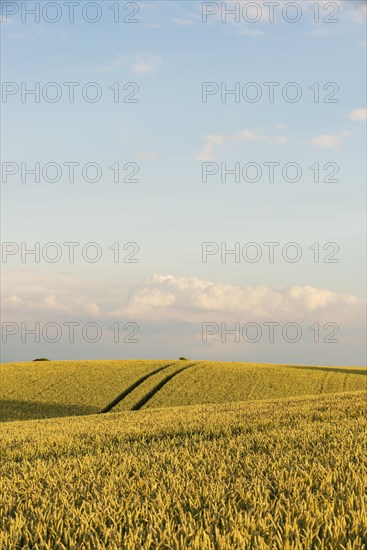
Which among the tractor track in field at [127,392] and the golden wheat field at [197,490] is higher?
the golden wheat field at [197,490]

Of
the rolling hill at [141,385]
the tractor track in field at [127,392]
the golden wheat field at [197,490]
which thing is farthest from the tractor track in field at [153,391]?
the golden wheat field at [197,490]

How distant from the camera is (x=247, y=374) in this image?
6325 cm

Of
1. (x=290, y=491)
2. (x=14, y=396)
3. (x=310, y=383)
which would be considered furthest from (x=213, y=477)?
(x=310, y=383)

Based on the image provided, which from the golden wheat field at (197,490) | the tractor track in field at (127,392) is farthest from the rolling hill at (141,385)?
the golden wheat field at (197,490)

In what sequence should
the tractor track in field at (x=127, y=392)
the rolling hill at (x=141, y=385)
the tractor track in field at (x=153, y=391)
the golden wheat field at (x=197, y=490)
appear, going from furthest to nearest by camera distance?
the rolling hill at (x=141, y=385) < the tractor track in field at (x=153, y=391) < the tractor track in field at (x=127, y=392) < the golden wheat field at (x=197, y=490)

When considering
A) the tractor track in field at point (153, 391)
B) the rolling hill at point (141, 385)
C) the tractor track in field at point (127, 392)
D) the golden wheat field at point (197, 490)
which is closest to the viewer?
the golden wheat field at point (197, 490)

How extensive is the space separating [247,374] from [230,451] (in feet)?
180

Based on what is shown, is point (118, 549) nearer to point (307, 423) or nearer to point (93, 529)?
point (93, 529)

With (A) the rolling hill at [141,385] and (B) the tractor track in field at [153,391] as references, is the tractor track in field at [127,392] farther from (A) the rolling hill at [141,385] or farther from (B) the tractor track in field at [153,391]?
(B) the tractor track in field at [153,391]

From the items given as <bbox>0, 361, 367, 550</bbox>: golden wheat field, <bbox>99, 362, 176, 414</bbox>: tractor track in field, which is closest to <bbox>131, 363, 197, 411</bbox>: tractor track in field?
<bbox>99, 362, 176, 414</bbox>: tractor track in field

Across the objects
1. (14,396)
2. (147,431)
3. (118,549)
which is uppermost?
(118,549)

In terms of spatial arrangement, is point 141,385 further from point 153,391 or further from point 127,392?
point 153,391

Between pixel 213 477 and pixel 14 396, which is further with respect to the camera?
pixel 14 396

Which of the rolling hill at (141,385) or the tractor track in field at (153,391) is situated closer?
the tractor track in field at (153,391)
